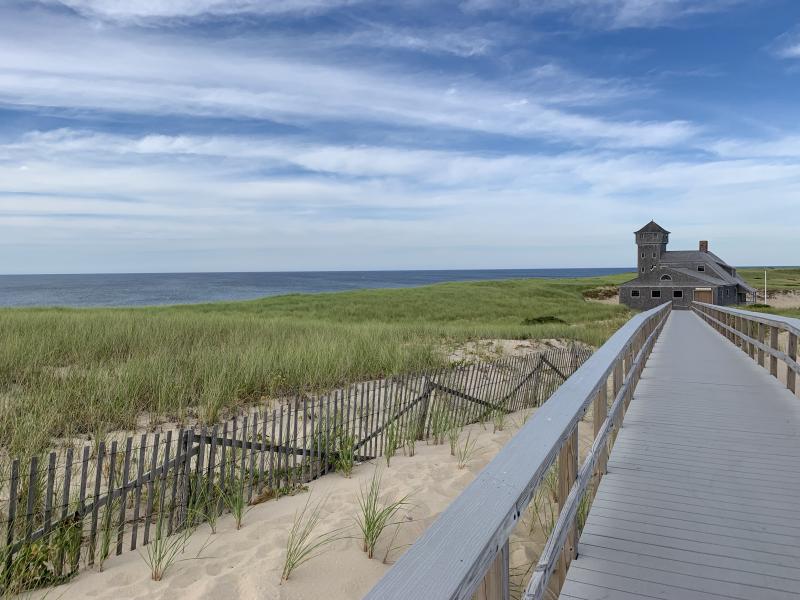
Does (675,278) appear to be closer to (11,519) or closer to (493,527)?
(11,519)

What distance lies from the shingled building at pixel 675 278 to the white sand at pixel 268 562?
158 ft

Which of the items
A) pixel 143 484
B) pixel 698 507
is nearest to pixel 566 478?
pixel 698 507

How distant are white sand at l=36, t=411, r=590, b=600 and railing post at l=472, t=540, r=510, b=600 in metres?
2.39

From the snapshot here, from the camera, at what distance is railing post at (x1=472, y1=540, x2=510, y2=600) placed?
62.1 inches

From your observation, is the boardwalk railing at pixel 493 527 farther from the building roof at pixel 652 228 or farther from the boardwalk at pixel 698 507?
the building roof at pixel 652 228

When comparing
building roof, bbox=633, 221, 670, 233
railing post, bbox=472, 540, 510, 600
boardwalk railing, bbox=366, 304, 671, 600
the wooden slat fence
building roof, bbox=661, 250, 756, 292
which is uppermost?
building roof, bbox=633, 221, 670, 233

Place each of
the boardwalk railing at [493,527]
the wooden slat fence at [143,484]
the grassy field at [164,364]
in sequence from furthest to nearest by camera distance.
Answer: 1. the grassy field at [164,364]
2. the wooden slat fence at [143,484]
3. the boardwalk railing at [493,527]

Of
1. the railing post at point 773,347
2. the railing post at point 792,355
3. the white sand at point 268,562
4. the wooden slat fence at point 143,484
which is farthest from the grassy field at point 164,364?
the railing post at point 792,355

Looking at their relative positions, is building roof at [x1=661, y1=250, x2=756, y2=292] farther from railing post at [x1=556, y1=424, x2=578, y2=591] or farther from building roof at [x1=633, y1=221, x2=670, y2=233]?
railing post at [x1=556, y1=424, x2=578, y2=591]

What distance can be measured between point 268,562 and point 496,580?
9.44 ft

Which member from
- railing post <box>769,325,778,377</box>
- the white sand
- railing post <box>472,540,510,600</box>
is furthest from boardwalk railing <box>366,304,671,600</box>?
railing post <box>769,325,778,377</box>

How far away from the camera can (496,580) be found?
1.59 meters

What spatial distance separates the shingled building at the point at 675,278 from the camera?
160ft

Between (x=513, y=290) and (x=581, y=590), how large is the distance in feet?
168
